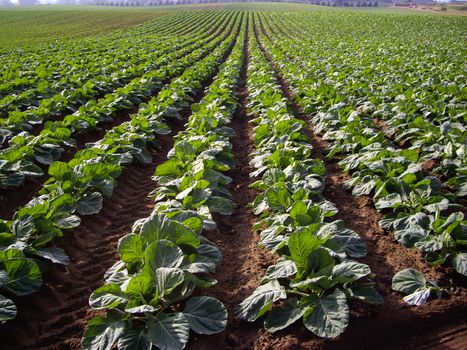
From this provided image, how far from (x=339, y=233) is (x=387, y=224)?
82 centimetres

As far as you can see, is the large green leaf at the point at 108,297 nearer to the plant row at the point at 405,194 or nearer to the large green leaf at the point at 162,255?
the large green leaf at the point at 162,255

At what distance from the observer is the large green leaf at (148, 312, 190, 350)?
8.02 ft

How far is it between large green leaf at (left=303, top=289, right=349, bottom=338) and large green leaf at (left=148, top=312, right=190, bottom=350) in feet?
2.80

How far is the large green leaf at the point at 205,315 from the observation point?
104 inches

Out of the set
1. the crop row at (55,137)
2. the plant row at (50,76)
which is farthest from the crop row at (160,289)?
the plant row at (50,76)

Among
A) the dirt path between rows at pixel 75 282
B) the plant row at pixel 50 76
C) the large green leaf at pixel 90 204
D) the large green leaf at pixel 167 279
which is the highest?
the plant row at pixel 50 76

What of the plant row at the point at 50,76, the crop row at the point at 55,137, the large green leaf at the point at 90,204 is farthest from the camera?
the plant row at the point at 50,76

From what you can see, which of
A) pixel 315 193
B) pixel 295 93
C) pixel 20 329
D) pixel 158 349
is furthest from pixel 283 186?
pixel 295 93

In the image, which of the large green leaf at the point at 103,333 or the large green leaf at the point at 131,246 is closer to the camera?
the large green leaf at the point at 103,333

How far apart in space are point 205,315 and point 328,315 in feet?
2.88

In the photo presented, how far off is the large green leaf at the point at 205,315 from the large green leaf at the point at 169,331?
112 millimetres

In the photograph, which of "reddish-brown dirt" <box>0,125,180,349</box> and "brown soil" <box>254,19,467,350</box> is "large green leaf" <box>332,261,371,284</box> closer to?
"brown soil" <box>254,19,467,350</box>

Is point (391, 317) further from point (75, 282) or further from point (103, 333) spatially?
point (75, 282)

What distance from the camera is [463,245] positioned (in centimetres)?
336
